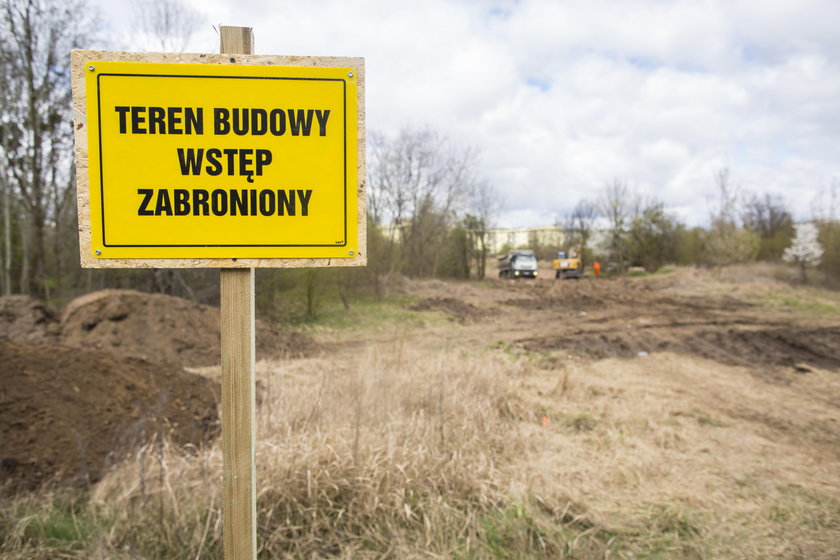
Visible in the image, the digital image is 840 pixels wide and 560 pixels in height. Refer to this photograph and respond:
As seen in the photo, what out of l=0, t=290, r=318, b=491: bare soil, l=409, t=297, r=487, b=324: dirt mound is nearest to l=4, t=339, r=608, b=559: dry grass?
l=0, t=290, r=318, b=491: bare soil

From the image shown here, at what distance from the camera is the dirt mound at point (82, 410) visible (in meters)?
4.13

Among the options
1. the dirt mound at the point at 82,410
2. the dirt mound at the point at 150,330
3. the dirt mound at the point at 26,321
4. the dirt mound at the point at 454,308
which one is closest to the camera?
the dirt mound at the point at 82,410

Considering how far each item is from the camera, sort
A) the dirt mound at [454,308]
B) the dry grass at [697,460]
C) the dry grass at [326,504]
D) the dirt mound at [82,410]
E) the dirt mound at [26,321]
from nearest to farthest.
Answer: the dry grass at [326,504], the dry grass at [697,460], the dirt mound at [82,410], the dirt mound at [26,321], the dirt mound at [454,308]

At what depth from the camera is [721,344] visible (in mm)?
11562

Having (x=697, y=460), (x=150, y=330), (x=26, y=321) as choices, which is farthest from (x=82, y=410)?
(x=26, y=321)

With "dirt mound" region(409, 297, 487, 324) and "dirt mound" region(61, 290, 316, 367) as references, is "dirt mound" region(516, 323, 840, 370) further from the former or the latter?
"dirt mound" region(61, 290, 316, 367)

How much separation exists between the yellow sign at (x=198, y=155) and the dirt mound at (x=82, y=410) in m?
2.35

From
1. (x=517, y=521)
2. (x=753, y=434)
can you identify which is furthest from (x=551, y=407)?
(x=517, y=521)

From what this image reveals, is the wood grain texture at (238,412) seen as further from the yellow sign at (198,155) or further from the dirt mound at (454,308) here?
the dirt mound at (454,308)

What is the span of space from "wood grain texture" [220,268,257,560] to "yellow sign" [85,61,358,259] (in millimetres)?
157

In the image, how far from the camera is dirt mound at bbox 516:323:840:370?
33.1ft

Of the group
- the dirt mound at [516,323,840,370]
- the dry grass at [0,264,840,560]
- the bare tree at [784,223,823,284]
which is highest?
the bare tree at [784,223,823,284]

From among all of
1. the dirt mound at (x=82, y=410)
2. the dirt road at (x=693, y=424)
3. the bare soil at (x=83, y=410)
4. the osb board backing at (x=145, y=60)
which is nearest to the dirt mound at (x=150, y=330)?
the bare soil at (x=83, y=410)

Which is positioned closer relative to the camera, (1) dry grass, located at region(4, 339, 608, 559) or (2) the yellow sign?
(2) the yellow sign
